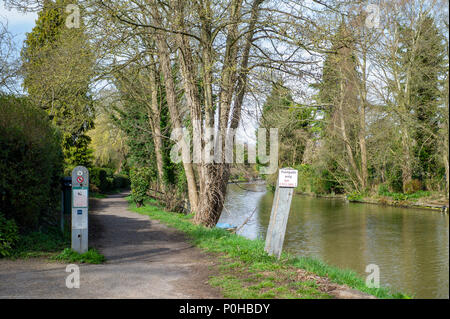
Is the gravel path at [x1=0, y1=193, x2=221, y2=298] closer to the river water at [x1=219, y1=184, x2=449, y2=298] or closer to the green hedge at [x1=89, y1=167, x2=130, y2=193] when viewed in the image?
the river water at [x1=219, y1=184, x2=449, y2=298]

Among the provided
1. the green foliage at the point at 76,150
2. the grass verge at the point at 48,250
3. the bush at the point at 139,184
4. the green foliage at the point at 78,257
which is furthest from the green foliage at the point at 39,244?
the green foliage at the point at 76,150

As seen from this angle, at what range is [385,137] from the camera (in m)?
19.9

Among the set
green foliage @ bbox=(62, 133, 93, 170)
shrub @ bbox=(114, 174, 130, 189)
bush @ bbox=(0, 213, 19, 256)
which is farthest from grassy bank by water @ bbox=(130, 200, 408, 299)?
shrub @ bbox=(114, 174, 130, 189)

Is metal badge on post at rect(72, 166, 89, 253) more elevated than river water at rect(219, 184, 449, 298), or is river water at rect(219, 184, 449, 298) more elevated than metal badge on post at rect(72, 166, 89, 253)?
metal badge on post at rect(72, 166, 89, 253)

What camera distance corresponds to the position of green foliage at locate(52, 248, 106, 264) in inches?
298

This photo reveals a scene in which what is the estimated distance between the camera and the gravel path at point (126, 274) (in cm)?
544

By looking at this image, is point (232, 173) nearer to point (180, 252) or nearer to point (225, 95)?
point (225, 95)

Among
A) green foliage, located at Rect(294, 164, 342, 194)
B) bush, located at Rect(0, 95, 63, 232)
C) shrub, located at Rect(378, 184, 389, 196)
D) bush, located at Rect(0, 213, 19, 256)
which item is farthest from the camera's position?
green foliage, located at Rect(294, 164, 342, 194)

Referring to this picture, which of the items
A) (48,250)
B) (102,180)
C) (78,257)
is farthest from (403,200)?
(102,180)

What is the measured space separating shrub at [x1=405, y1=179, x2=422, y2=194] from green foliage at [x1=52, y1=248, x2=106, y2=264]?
10.1 meters

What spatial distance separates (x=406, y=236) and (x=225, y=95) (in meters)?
7.59

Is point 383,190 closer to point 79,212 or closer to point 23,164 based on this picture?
point 79,212

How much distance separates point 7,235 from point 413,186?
12738 millimetres
